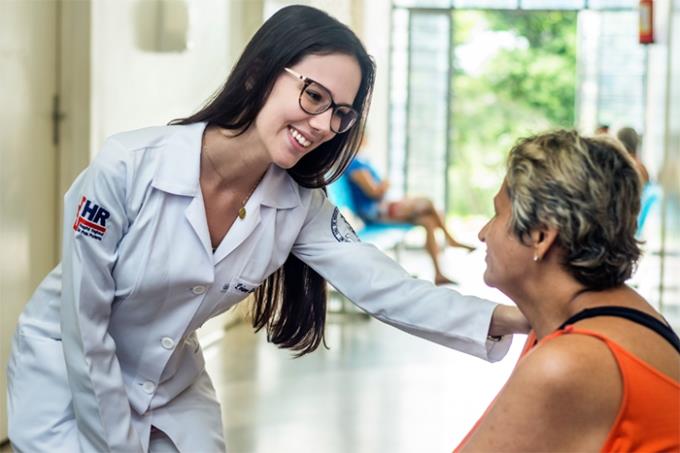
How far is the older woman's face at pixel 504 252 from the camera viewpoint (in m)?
1.77

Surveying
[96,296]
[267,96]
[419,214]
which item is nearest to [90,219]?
[96,296]

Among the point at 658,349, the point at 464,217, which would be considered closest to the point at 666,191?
the point at 658,349

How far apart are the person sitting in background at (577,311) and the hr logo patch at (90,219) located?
2.19 feet

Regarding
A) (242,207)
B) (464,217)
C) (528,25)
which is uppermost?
(528,25)

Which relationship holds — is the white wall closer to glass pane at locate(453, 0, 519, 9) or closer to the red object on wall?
the red object on wall

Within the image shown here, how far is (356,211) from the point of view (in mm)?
7512

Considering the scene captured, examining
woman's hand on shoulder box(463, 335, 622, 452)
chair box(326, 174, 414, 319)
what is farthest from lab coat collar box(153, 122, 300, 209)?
chair box(326, 174, 414, 319)

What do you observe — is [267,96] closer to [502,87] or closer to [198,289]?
[198,289]

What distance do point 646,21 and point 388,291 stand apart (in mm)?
6425

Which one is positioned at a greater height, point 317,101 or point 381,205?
point 317,101

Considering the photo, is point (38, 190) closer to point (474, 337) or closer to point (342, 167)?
point (342, 167)

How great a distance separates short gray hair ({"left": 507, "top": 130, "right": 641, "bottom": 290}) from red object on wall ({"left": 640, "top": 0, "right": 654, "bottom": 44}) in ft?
21.9

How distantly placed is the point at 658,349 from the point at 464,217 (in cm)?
1559

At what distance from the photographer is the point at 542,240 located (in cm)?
173
